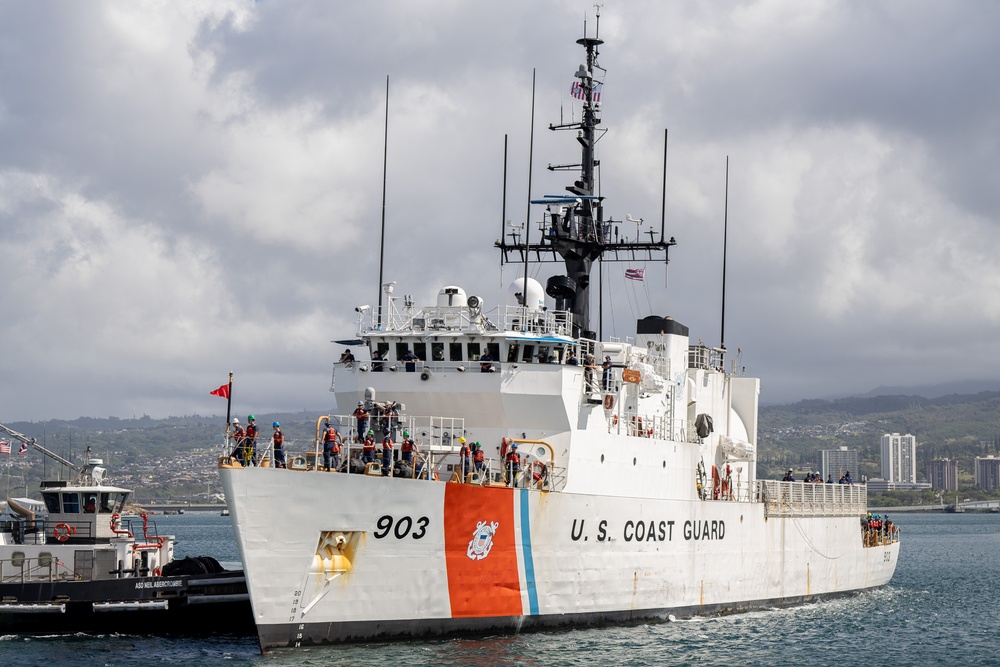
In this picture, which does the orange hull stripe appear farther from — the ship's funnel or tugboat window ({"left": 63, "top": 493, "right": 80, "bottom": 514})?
tugboat window ({"left": 63, "top": 493, "right": 80, "bottom": 514})

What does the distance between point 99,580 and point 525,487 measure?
36.7ft

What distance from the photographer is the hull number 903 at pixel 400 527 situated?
24.9 metres

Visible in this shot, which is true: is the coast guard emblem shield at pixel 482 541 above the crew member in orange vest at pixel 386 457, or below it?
below

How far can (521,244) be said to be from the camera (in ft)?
116

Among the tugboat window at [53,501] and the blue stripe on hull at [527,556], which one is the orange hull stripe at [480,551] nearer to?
the blue stripe on hull at [527,556]

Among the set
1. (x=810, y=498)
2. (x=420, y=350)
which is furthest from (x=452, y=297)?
(x=810, y=498)

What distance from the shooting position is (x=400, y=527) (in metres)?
25.1

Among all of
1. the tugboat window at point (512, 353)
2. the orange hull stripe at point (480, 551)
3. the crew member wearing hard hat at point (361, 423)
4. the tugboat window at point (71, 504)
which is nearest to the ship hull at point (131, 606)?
the tugboat window at point (71, 504)

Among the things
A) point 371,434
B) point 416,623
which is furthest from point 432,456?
point 416,623

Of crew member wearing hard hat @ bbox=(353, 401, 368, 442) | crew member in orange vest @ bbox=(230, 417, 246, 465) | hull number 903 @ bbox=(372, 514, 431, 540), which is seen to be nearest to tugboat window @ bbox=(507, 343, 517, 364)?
crew member wearing hard hat @ bbox=(353, 401, 368, 442)

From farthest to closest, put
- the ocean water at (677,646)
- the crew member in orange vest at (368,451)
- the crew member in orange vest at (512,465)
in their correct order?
the crew member in orange vest at (512,465)
the crew member in orange vest at (368,451)
the ocean water at (677,646)

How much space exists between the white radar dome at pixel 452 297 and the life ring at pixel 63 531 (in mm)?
12108

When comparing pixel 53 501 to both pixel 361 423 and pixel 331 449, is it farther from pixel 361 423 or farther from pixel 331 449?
pixel 331 449

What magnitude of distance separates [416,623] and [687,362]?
1275 cm
